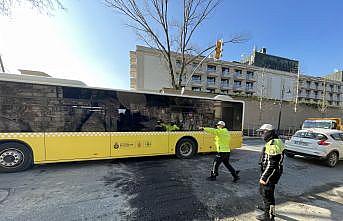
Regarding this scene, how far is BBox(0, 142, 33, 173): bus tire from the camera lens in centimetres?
568

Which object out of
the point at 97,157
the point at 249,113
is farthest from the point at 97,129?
the point at 249,113

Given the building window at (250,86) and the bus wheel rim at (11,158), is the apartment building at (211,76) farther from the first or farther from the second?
the bus wheel rim at (11,158)

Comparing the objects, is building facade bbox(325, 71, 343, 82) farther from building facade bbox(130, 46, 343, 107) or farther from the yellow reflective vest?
the yellow reflective vest

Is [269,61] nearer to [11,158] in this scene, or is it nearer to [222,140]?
[222,140]

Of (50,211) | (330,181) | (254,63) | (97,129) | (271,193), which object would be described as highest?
(254,63)

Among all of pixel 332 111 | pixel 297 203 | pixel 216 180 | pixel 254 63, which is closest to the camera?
pixel 297 203

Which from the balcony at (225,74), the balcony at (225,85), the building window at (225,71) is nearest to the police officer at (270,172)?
the balcony at (225,85)

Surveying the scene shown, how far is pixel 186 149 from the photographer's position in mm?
8445

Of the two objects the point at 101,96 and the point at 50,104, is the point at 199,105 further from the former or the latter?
the point at 50,104

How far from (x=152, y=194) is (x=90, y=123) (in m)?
3.44

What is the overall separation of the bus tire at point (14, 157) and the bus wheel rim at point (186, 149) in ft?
17.7

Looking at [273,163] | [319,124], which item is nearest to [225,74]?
[319,124]

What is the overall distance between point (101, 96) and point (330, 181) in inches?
316

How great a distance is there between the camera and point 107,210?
3666 mm
